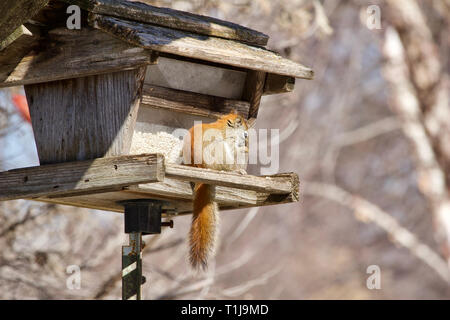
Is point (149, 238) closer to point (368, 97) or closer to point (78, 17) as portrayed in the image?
point (78, 17)

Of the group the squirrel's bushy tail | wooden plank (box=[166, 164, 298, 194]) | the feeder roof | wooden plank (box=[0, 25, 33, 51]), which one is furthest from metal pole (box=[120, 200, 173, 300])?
wooden plank (box=[0, 25, 33, 51])

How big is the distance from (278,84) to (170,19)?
0.79 m

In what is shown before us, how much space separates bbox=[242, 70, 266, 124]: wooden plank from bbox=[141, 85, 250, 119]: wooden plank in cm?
4

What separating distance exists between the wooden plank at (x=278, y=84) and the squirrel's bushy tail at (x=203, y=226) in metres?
0.79

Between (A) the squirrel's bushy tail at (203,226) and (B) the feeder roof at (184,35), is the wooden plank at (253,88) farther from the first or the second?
(A) the squirrel's bushy tail at (203,226)

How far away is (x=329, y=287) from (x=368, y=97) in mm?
3542

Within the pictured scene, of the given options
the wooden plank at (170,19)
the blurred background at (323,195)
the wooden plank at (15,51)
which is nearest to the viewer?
the wooden plank at (170,19)

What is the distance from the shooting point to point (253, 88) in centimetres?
430

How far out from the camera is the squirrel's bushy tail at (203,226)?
149 inches

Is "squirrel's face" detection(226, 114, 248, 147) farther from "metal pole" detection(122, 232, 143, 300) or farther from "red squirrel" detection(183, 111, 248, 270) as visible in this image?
"metal pole" detection(122, 232, 143, 300)

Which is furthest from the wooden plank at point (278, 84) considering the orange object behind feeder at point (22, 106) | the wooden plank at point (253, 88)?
the orange object behind feeder at point (22, 106)

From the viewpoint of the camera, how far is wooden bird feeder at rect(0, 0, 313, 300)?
11.7 feet

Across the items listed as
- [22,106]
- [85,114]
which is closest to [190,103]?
[85,114]

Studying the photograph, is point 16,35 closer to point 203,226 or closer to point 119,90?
point 119,90
